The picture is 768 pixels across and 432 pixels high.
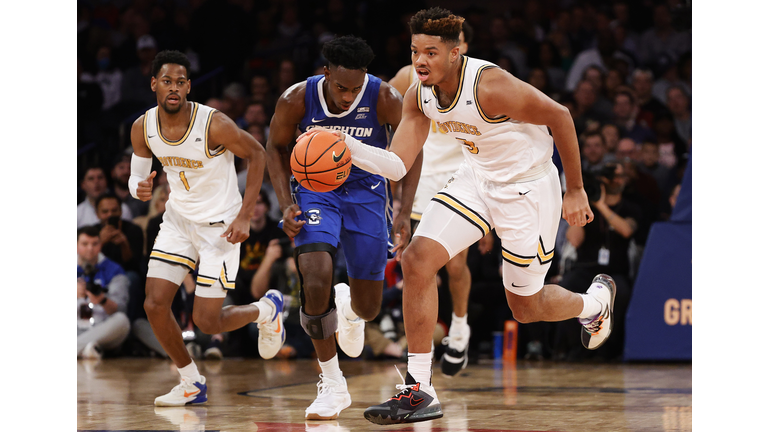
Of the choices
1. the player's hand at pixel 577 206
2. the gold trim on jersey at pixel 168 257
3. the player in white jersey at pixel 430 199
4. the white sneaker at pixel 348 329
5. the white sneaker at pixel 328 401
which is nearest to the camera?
the player's hand at pixel 577 206

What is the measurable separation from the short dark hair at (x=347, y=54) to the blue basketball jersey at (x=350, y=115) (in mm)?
361

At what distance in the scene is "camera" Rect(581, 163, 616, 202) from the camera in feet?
26.4

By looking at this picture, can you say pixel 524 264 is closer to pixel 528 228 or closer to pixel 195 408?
pixel 528 228

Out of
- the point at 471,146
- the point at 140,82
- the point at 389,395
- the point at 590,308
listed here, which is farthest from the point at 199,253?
the point at 140,82

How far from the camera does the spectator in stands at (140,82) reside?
40.8 ft

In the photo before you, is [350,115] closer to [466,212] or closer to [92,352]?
[466,212]

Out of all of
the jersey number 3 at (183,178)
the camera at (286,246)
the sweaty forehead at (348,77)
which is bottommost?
the camera at (286,246)

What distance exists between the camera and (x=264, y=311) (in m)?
6.20

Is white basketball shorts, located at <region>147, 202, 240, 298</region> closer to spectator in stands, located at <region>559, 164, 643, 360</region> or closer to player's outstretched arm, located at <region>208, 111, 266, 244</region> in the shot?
player's outstretched arm, located at <region>208, 111, 266, 244</region>

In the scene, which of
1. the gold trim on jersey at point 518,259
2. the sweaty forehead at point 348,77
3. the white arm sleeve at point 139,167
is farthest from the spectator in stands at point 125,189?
the gold trim on jersey at point 518,259

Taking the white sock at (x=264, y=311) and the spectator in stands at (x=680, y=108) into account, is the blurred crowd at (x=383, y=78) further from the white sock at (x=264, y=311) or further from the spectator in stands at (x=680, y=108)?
the white sock at (x=264, y=311)

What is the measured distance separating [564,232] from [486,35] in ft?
13.5

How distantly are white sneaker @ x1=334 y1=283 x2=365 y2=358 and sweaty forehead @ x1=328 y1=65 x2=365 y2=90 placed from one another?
168 cm

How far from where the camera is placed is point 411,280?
4.34 m
